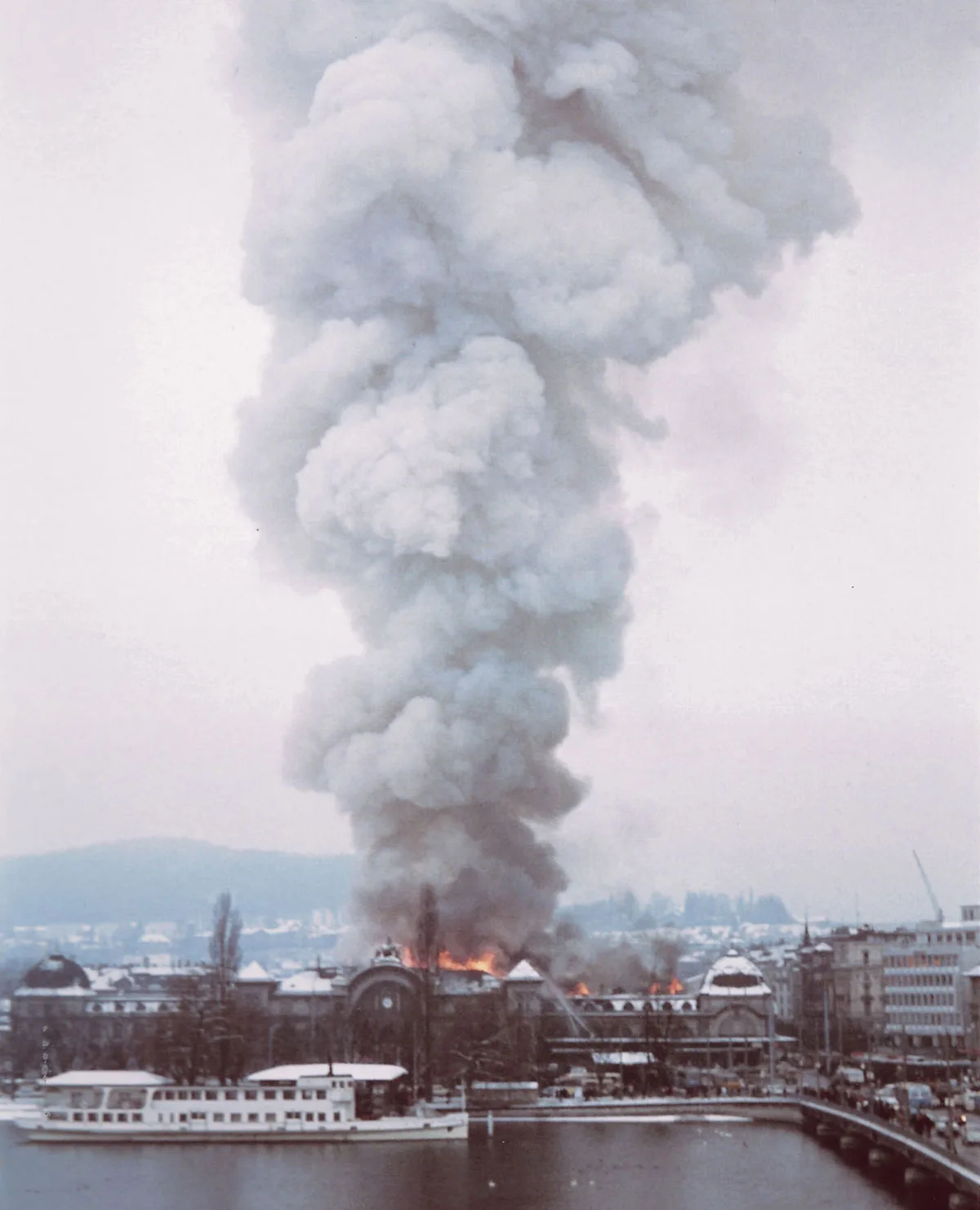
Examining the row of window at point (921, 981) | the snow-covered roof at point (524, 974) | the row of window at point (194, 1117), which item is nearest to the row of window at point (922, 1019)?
the row of window at point (921, 981)

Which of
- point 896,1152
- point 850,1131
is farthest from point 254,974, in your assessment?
point 896,1152

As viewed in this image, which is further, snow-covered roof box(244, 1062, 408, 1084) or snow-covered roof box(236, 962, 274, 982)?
snow-covered roof box(236, 962, 274, 982)

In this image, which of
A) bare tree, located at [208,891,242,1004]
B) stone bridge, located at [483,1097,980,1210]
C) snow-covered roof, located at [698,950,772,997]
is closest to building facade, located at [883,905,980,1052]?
snow-covered roof, located at [698,950,772,997]

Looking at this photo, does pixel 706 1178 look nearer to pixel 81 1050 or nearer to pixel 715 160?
pixel 81 1050

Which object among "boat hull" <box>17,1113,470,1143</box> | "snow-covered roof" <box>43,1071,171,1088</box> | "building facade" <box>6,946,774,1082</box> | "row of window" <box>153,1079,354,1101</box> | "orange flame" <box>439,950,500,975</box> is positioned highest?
"orange flame" <box>439,950,500,975</box>

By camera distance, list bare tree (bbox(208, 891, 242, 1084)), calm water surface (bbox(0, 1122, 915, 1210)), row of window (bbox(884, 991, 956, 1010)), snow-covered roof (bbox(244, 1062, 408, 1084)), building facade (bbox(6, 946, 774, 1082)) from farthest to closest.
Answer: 1. row of window (bbox(884, 991, 956, 1010))
2. bare tree (bbox(208, 891, 242, 1084))
3. building facade (bbox(6, 946, 774, 1082))
4. snow-covered roof (bbox(244, 1062, 408, 1084))
5. calm water surface (bbox(0, 1122, 915, 1210))

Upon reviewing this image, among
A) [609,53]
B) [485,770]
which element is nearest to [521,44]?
[609,53]

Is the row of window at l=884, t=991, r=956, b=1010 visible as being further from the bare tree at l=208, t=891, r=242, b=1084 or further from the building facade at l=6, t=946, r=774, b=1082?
the bare tree at l=208, t=891, r=242, b=1084
